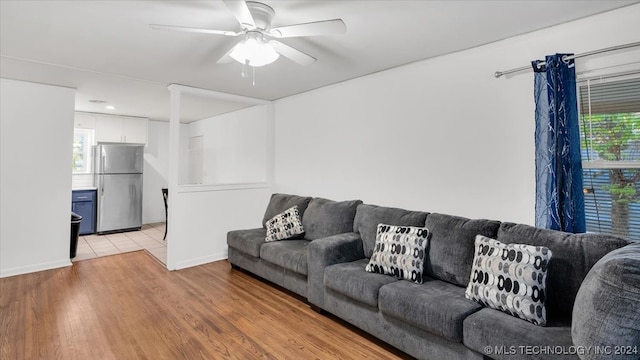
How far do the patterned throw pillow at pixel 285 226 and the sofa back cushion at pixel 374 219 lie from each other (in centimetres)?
80

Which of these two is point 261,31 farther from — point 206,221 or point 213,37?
point 206,221

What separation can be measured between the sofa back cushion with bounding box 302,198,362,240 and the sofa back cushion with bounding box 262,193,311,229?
5.0 inches

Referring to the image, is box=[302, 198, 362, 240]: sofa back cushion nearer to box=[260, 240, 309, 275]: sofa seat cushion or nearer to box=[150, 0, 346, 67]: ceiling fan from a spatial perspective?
box=[260, 240, 309, 275]: sofa seat cushion

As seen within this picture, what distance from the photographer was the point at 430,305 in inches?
78.2

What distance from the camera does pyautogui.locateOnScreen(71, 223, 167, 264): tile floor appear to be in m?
4.75

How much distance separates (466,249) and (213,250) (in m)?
3.36

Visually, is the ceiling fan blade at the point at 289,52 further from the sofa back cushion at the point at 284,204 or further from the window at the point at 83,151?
the window at the point at 83,151

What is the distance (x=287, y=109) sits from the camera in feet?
15.9

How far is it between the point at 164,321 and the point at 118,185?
4528mm

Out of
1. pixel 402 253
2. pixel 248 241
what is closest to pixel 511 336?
pixel 402 253

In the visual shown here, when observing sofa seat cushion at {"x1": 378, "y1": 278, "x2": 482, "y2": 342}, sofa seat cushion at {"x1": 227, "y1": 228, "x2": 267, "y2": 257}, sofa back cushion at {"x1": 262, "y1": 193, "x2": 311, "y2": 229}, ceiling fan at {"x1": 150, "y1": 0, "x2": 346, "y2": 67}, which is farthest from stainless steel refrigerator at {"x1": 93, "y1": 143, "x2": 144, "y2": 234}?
sofa seat cushion at {"x1": 378, "y1": 278, "x2": 482, "y2": 342}

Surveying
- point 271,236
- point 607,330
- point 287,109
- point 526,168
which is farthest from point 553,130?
point 287,109

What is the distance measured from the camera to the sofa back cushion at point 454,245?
231cm

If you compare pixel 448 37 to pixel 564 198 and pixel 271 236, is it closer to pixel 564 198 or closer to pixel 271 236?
pixel 564 198
